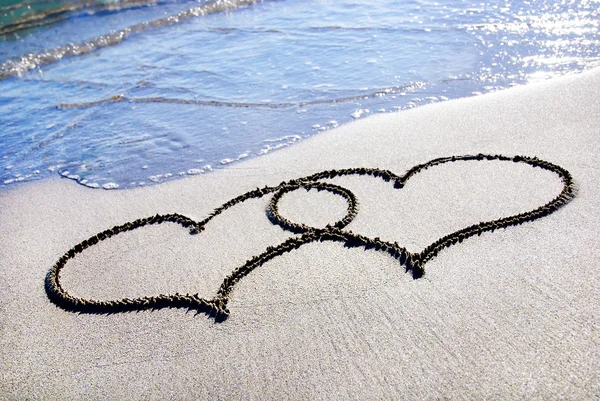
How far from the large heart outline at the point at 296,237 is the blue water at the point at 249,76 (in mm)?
1045

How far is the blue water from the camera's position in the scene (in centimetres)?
672


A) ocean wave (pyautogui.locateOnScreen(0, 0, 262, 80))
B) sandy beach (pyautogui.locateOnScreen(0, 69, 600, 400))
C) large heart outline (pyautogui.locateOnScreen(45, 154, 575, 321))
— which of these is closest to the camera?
sandy beach (pyautogui.locateOnScreen(0, 69, 600, 400))

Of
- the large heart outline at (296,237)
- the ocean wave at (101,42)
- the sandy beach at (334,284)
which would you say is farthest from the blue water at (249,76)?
the large heart outline at (296,237)

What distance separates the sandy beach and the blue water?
0.71 metres

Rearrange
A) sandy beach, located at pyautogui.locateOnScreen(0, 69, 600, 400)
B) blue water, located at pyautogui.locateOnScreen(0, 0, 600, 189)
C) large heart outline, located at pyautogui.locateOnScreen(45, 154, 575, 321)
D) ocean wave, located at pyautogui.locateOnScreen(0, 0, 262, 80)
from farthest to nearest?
ocean wave, located at pyautogui.locateOnScreen(0, 0, 262, 80)
blue water, located at pyautogui.locateOnScreen(0, 0, 600, 189)
large heart outline, located at pyautogui.locateOnScreen(45, 154, 575, 321)
sandy beach, located at pyautogui.locateOnScreen(0, 69, 600, 400)

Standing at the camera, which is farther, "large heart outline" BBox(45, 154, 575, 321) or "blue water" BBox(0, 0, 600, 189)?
"blue water" BBox(0, 0, 600, 189)

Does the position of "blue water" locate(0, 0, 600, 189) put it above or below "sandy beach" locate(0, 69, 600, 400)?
above

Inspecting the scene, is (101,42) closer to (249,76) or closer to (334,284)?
(249,76)

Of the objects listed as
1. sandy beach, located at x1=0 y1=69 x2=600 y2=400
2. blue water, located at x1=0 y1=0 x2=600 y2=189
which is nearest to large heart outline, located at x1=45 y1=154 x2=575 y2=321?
sandy beach, located at x1=0 y1=69 x2=600 y2=400

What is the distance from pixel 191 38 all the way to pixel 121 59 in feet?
5.18

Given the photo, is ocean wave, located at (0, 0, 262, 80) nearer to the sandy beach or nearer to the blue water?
the blue water

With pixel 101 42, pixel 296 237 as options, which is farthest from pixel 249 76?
pixel 101 42

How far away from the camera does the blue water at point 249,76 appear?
22.0ft

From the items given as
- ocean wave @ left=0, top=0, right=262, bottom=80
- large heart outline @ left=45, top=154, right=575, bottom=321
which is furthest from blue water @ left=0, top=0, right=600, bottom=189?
large heart outline @ left=45, top=154, right=575, bottom=321
